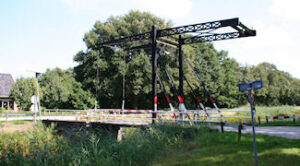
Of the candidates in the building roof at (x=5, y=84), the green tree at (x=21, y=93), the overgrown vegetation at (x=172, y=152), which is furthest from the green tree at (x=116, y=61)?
the overgrown vegetation at (x=172, y=152)

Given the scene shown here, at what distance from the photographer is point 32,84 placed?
3703 cm

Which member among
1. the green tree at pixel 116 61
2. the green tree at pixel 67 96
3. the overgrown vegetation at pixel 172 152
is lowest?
the overgrown vegetation at pixel 172 152

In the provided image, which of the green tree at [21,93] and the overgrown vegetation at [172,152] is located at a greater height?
the green tree at [21,93]

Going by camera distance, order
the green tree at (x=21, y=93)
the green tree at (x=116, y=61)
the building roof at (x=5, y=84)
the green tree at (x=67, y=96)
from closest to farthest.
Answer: the green tree at (x=116, y=61) < the green tree at (x=67, y=96) < the green tree at (x=21, y=93) < the building roof at (x=5, y=84)

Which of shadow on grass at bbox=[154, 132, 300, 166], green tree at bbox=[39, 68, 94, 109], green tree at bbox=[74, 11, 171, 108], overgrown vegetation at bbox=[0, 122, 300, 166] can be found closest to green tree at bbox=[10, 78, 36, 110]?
green tree at bbox=[39, 68, 94, 109]

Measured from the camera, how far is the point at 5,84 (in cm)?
3944

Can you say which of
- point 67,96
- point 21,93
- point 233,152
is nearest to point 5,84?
point 21,93

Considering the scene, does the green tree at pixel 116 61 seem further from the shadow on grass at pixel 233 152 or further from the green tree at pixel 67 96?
the shadow on grass at pixel 233 152

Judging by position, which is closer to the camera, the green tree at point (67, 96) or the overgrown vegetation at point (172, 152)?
the overgrown vegetation at point (172, 152)

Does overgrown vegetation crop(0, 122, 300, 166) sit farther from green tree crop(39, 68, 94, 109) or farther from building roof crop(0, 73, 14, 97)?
building roof crop(0, 73, 14, 97)

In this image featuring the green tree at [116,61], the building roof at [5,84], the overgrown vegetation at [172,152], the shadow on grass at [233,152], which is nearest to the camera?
the shadow on grass at [233,152]

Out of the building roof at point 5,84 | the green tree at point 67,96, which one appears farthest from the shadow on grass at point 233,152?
the building roof at point 5,84

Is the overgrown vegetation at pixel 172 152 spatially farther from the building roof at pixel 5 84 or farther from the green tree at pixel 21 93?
the building roof at pixel 5 84

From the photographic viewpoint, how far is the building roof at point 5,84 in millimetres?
38000
